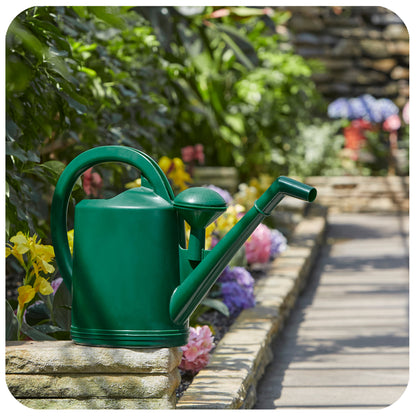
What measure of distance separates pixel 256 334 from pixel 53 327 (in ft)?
3.38

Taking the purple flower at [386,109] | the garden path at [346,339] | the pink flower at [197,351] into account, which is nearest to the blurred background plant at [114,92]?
the pink flower at [197,351]

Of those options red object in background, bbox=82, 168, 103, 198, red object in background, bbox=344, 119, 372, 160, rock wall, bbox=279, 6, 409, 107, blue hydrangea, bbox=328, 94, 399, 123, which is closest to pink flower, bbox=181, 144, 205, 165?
red object in background, bbox=82, 168, 103, 198

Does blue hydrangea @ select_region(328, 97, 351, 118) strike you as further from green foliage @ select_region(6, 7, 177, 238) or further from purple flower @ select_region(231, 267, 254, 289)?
purple flower @ select_region(231, 267, 254, 289)

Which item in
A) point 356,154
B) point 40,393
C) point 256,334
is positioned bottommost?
point 356,154

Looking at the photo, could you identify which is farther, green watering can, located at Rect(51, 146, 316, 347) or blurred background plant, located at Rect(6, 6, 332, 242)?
blurred background plant, located at Rect(6, 6, 332, 242)

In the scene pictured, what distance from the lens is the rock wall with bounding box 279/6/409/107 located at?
1136 centimetres

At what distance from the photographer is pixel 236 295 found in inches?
118

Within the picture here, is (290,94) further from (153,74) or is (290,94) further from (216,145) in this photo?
(153,74)

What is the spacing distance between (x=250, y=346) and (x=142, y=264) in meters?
1.11

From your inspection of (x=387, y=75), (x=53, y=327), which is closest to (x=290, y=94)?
(x=387, y=75)

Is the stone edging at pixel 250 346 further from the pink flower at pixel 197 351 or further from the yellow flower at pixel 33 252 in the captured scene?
the yellow flower at pixel 33 252

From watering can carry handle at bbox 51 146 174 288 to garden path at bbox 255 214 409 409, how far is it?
0.99 metres

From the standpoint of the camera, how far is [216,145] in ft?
22.0

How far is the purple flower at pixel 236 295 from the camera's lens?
9.83 ft
